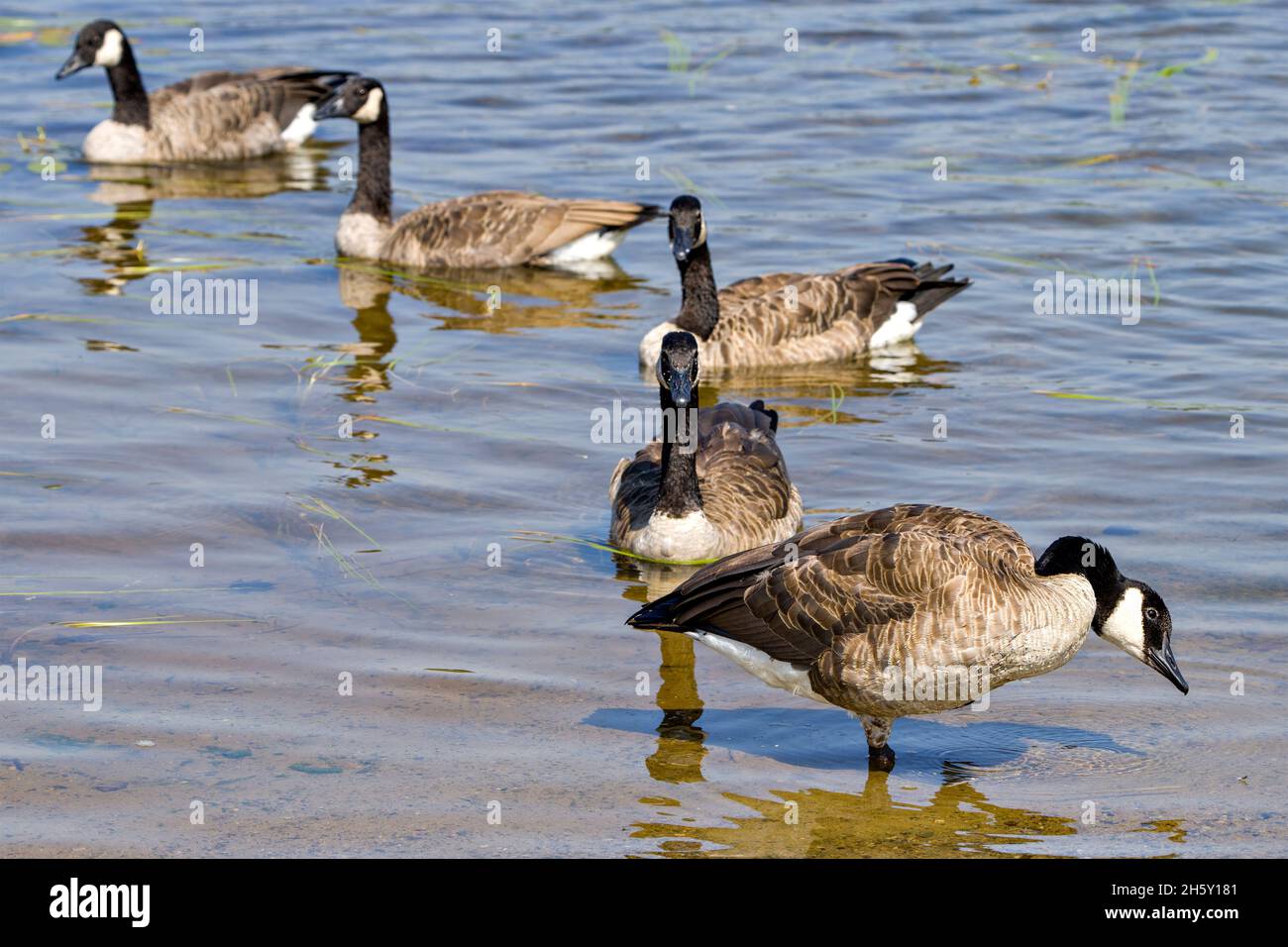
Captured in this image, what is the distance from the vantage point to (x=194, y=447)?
12.6 meters

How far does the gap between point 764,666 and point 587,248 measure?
10.3m

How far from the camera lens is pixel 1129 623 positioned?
813 centimetres

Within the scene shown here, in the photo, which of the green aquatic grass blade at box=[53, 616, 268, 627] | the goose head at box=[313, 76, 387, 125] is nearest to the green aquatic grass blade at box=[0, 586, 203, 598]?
the green aquatic grass blade at box=[53, 616, 268, 627]

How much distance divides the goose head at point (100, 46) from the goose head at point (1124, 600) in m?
16.9

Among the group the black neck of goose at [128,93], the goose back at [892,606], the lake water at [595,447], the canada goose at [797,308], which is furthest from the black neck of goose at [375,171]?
the goose back at [892,606]

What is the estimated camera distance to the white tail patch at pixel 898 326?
15.9 meters

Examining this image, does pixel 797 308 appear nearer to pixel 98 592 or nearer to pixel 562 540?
pixel 562 540

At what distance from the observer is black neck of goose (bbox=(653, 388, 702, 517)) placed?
1098cm

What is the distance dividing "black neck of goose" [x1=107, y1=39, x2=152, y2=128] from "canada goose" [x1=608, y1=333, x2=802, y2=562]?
1210cm

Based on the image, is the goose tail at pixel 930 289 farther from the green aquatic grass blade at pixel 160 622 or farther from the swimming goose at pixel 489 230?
the green aquatic grass blade at pixel 160 622

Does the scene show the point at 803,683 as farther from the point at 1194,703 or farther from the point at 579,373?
the point at 579,373

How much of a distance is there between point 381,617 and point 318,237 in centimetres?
966

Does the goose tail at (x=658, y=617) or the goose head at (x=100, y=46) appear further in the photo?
the goose head at (x=100, y=46)

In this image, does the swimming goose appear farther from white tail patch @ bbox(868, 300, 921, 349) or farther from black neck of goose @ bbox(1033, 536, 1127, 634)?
black neck of goose @ bbox(1033, 536, 1127, 634)
